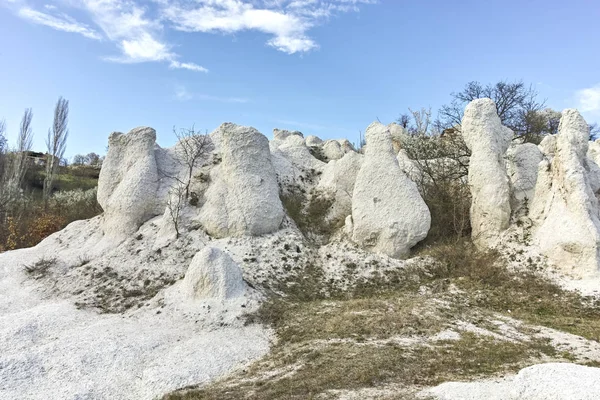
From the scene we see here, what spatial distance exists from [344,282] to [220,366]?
6108 mm

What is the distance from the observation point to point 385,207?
16.0 m

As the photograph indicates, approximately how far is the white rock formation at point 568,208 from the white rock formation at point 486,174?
3.62 ft

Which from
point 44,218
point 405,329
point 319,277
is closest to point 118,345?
point 405,329

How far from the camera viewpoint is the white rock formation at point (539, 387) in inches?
229

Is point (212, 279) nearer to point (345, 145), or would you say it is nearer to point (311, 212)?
point (311, 212)

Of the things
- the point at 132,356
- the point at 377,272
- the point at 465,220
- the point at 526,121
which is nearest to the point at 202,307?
the point at 132,356

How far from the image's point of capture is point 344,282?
1445 cm

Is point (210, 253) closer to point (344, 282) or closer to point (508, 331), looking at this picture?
point (344, 282)

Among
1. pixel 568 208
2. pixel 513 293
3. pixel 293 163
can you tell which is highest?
pixel 293 163

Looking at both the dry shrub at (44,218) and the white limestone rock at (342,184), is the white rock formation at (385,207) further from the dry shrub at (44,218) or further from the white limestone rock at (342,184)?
the dry shrub at (44,218)

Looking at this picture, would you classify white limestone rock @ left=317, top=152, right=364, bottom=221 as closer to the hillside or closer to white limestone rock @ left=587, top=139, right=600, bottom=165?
the hillside

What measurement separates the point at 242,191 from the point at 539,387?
40.9 ft

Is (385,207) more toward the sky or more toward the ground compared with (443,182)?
more toward the ground

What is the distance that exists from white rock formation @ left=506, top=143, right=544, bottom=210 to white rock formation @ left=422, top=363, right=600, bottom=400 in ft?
34.9
